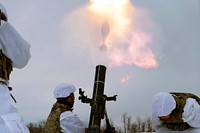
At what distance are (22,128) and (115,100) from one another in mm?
3515

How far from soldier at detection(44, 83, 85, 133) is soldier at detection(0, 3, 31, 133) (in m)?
3.02

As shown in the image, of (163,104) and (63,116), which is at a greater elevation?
(163,104)

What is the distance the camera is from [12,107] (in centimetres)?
238

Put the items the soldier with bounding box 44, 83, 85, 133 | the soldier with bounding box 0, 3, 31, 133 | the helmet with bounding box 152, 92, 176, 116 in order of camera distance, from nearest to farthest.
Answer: the soldier with bounding box 0, 3, 31, 133, the helmet with bounding box 152, 92, 176, 116, the soldier with bounding box 44, 83, 85, 133

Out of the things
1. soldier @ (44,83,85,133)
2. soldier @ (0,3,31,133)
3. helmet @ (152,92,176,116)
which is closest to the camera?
soldier @ (0,3,31,133)

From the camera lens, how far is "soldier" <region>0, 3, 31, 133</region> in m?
2.32

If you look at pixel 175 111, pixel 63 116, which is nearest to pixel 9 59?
pixel 175 111

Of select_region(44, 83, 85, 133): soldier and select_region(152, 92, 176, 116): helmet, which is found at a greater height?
select_region(152, 92, 176, 116): helmet

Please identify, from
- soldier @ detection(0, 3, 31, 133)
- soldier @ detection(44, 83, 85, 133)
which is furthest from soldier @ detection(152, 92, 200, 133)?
soldier @ detection(0, 3, 31, 133)

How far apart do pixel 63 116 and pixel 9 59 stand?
123 inches

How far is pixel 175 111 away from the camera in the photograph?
4121 millimetres

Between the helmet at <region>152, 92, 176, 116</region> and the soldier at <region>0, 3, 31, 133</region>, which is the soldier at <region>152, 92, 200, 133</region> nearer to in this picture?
the helmet at <region>152, 92, 176, 116</region>

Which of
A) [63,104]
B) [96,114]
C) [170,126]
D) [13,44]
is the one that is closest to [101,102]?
[96,114]

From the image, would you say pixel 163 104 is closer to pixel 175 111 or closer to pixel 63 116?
pixel 175 111
